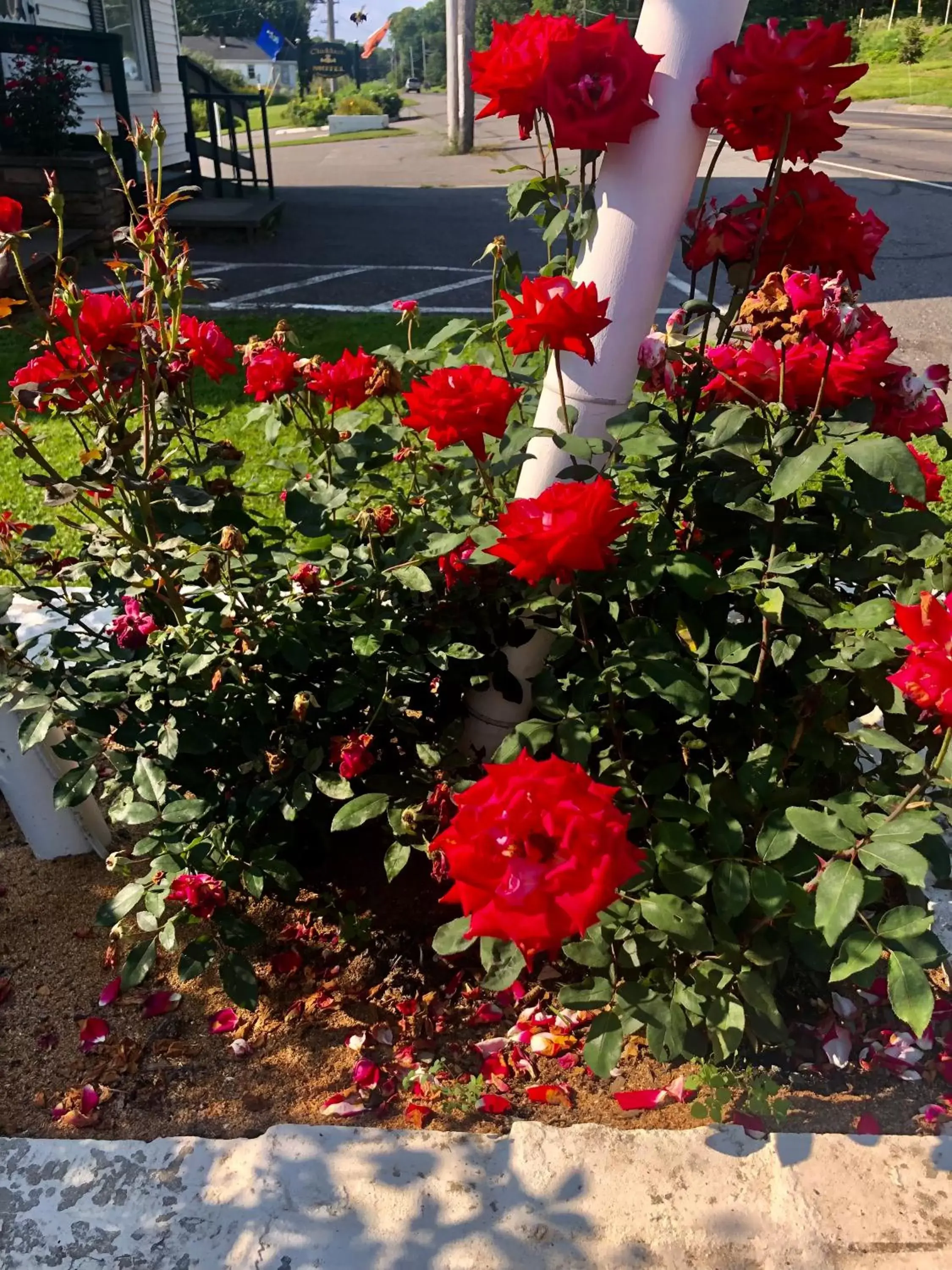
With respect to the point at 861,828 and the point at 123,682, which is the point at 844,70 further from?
the point at 123,682

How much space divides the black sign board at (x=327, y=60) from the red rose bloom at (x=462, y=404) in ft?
183

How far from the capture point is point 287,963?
194 cm

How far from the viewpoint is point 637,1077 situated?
1.71 meters

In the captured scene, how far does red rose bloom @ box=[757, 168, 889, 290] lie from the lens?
4.67ft

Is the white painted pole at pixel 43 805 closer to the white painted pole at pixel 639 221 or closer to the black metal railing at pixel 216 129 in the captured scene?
the white painted pole at pixel 639 221

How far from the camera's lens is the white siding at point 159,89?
35.4ft

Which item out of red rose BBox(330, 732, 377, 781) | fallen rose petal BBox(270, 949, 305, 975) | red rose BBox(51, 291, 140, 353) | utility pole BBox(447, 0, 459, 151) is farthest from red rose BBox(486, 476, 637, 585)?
utility pole BBox(447, 0, 459, 151)

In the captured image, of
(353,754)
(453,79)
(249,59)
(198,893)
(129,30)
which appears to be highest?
(249,59)

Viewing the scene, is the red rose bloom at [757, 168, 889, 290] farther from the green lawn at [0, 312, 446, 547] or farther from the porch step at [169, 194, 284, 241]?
the porch step at [169, 194, 284, 241]

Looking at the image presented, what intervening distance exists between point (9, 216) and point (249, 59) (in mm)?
83236

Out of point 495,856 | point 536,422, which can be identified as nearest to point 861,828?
point 495,856

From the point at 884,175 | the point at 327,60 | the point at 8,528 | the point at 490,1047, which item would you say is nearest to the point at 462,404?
the point at 8,528

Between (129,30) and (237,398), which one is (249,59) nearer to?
(129,30)

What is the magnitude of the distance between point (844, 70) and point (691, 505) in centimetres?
68
